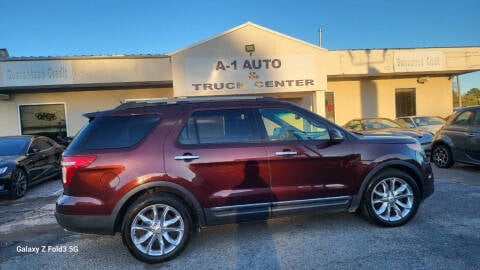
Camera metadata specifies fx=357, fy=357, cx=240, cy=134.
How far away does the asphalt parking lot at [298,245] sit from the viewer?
380cm

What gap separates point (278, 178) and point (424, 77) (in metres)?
16.2

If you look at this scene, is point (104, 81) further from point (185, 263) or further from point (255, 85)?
point (185, 263)

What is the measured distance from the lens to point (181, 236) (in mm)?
4105

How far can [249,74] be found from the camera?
13.1 meters

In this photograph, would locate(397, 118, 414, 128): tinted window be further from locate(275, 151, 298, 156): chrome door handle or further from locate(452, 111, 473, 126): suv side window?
locate(275, 151, 298, 156): chrome door handle

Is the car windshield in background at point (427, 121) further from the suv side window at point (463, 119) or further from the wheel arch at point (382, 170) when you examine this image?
the wheel arch at point (382, 170)

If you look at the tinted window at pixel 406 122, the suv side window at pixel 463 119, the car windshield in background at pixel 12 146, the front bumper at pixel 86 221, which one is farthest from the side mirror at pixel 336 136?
the tinted window at pixel 406 122

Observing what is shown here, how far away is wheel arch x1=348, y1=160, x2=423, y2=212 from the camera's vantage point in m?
4.61

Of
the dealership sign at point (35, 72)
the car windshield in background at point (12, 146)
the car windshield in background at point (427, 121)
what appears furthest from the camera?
the car windshield in background at point (427, 121)

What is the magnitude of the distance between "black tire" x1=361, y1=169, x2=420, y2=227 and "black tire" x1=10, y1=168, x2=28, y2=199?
7.14 metres

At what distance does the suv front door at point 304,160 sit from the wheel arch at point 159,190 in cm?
92

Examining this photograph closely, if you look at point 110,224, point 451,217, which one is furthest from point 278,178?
point 451,217

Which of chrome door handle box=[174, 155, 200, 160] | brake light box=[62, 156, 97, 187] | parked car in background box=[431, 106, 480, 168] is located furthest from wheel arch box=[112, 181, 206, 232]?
parked car in background box=[431, 106, 480, 168]

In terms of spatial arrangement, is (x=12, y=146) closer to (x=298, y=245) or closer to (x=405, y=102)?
(x=298, y=245)
